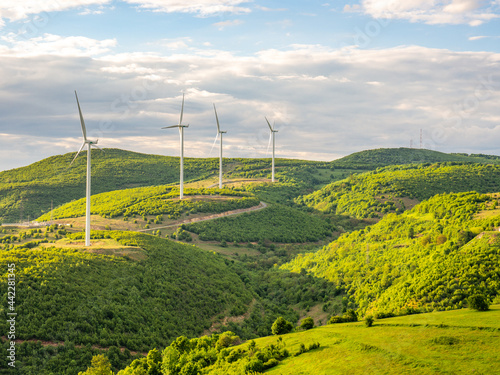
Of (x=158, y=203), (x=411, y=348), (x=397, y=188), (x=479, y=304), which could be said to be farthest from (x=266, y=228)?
(x=411, y=348)

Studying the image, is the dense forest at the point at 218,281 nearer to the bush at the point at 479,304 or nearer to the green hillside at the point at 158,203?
the green hillside at the point at 158,203

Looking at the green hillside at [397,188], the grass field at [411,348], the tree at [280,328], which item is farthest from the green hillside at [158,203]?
the grass field at [411,348]

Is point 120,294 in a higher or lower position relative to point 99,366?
higher

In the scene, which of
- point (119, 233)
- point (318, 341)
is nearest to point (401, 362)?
point (318, 341)

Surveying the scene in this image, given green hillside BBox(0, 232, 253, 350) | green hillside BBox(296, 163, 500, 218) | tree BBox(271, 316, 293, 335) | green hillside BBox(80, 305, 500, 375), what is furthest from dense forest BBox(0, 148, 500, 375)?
green hillside BBox(296, 163, 500, 218)

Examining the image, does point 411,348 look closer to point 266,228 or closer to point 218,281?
point 218,281
